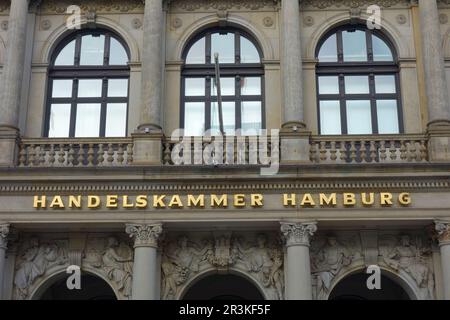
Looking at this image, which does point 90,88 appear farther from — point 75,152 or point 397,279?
point 397,279

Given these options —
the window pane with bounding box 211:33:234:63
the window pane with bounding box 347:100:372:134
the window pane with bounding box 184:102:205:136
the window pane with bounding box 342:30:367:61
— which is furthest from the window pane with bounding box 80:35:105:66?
the window pane with bounding box 347:100:372:134

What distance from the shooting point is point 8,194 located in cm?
2345

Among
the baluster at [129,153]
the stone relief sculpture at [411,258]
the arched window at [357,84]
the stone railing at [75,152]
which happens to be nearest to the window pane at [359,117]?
the arched window at [357,84]

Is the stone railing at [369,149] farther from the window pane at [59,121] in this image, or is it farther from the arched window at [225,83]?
the window pane at [59,121]

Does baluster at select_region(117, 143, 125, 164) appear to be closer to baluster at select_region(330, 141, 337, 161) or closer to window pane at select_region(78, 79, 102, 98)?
window pane at select_region(78, 79, 102, 98)

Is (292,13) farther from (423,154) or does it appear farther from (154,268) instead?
(154,268)

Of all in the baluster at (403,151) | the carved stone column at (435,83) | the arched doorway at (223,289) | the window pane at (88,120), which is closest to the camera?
the carved stone column at (435,83)

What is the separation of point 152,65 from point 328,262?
8146 millimetres

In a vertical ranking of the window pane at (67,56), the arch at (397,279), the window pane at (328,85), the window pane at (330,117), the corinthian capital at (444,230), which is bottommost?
the arch at (397,279)

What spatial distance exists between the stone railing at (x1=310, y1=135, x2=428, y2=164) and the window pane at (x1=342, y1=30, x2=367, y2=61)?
358 cm

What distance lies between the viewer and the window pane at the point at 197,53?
2666 cm

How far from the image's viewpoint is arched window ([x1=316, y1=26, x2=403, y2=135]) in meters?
25.8

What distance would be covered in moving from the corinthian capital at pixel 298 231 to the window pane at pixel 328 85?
5.28m
